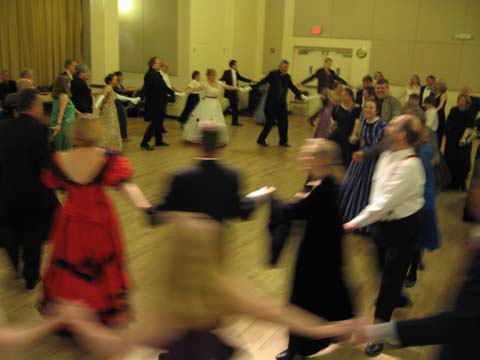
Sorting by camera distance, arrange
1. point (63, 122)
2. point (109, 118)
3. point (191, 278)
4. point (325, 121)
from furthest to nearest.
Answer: point (109, 118) → point (325, 121) → point (63, 122) → point (191, 278)

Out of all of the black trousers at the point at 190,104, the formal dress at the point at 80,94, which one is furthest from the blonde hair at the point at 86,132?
the black trousers at the point at 190,104

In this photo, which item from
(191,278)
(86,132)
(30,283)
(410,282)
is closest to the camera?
(191,278)

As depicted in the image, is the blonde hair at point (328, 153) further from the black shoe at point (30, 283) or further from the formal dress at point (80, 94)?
the formal dress at point (80, 94)

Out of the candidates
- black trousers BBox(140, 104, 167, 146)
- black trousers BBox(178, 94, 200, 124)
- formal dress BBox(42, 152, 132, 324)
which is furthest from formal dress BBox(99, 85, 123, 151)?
formal dress BBox(42, 152, 132, 324)

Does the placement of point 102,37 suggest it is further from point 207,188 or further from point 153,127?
point 207,188

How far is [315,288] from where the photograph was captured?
279cm

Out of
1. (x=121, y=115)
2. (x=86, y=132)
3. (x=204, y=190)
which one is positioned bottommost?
(x=121, y=115)

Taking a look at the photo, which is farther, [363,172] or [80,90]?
[80,90]

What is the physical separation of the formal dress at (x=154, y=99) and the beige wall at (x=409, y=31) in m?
6.30

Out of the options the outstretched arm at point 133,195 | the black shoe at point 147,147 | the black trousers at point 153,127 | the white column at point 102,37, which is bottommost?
the black shoe at point 147,147

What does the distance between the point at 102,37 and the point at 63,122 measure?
4.80m

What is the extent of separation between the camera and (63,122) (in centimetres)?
585

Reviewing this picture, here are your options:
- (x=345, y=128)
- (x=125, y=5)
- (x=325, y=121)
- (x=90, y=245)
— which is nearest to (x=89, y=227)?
(x=90, y=245)

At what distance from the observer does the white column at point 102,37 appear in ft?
33.0
